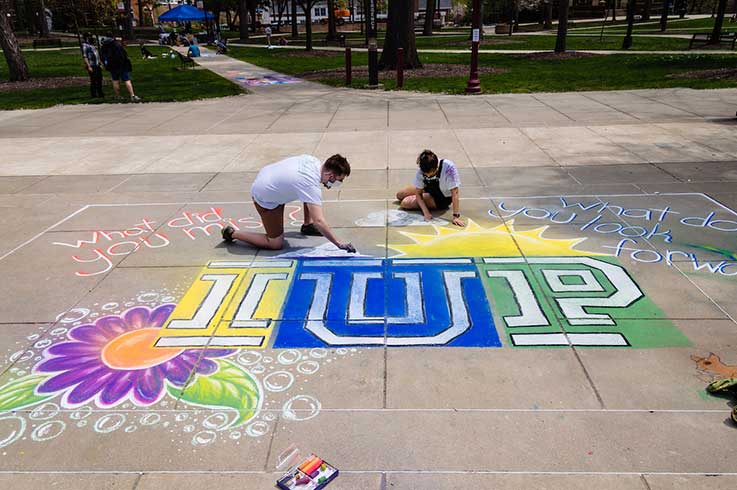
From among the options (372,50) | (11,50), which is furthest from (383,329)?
(11,50)

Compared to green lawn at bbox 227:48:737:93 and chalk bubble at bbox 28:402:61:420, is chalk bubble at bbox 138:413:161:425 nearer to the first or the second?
chalk bubble at bbox 28:402:61:420

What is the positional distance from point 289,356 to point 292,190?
6.58 ft

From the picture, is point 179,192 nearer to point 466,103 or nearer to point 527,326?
point 527,326

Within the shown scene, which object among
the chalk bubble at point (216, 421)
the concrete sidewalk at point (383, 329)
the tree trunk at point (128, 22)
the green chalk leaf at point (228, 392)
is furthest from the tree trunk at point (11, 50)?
the tree trunk at point (128, 22)

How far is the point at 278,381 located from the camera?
4023 mm

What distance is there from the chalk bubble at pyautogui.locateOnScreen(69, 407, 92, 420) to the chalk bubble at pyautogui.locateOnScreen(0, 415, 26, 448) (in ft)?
0.95

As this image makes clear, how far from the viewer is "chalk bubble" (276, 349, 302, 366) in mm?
4242

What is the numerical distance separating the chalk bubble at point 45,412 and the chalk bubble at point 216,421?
41.0 inches

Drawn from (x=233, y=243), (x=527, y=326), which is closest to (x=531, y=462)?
(x=527, y=326)

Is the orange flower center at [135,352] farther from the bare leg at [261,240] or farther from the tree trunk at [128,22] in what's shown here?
the tree trunk at [128,22]

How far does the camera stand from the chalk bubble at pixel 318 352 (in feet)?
14.1

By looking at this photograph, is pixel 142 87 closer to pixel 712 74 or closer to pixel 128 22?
pixel 712 74

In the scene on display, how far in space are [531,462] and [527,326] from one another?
61.2 inches

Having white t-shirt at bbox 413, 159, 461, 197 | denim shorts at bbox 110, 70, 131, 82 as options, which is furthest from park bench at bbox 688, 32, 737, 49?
white t-shirt at bbox 413, 159, 461, 197
